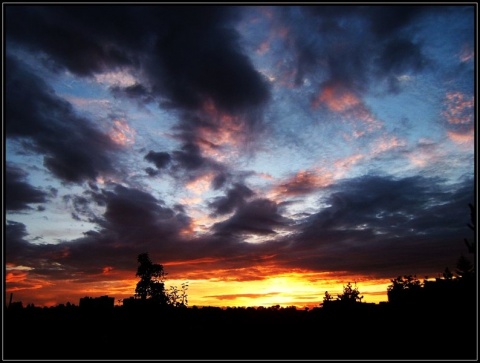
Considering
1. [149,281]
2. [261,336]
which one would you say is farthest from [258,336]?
[149,281]

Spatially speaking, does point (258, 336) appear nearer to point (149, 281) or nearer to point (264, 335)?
point (264, 335)

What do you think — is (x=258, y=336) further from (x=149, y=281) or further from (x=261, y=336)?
(x=149, y=281)

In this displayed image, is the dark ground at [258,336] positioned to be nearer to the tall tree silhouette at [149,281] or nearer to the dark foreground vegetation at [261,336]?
the dark foreground vegetation at [261,336]

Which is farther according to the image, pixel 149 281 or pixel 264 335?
pixel 149 281

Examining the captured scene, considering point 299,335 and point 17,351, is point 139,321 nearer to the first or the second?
point 17,351

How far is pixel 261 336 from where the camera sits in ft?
61.8

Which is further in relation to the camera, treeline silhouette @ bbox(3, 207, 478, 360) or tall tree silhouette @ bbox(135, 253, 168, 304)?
tall tree silhouette @ bbox(135, 253, 168, 304)

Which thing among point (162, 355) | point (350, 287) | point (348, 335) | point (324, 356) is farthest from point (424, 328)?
point (350, 287)

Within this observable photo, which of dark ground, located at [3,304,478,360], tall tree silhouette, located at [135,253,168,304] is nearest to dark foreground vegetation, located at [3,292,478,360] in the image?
dark ground, located at [3,304,478,360]

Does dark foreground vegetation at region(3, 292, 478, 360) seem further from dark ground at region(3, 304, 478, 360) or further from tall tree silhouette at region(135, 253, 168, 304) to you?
tall tree silhouette at region(135, 253, 168, 304)

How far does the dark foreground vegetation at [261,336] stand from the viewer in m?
17.0

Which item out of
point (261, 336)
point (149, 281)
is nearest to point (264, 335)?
Answer: point (261, 336)

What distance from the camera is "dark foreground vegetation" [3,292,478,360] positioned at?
55.8 ft

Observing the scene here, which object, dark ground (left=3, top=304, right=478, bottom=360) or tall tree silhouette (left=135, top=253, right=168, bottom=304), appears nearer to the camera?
dark ground (left=3, top=304, right=478, bottom=360)
